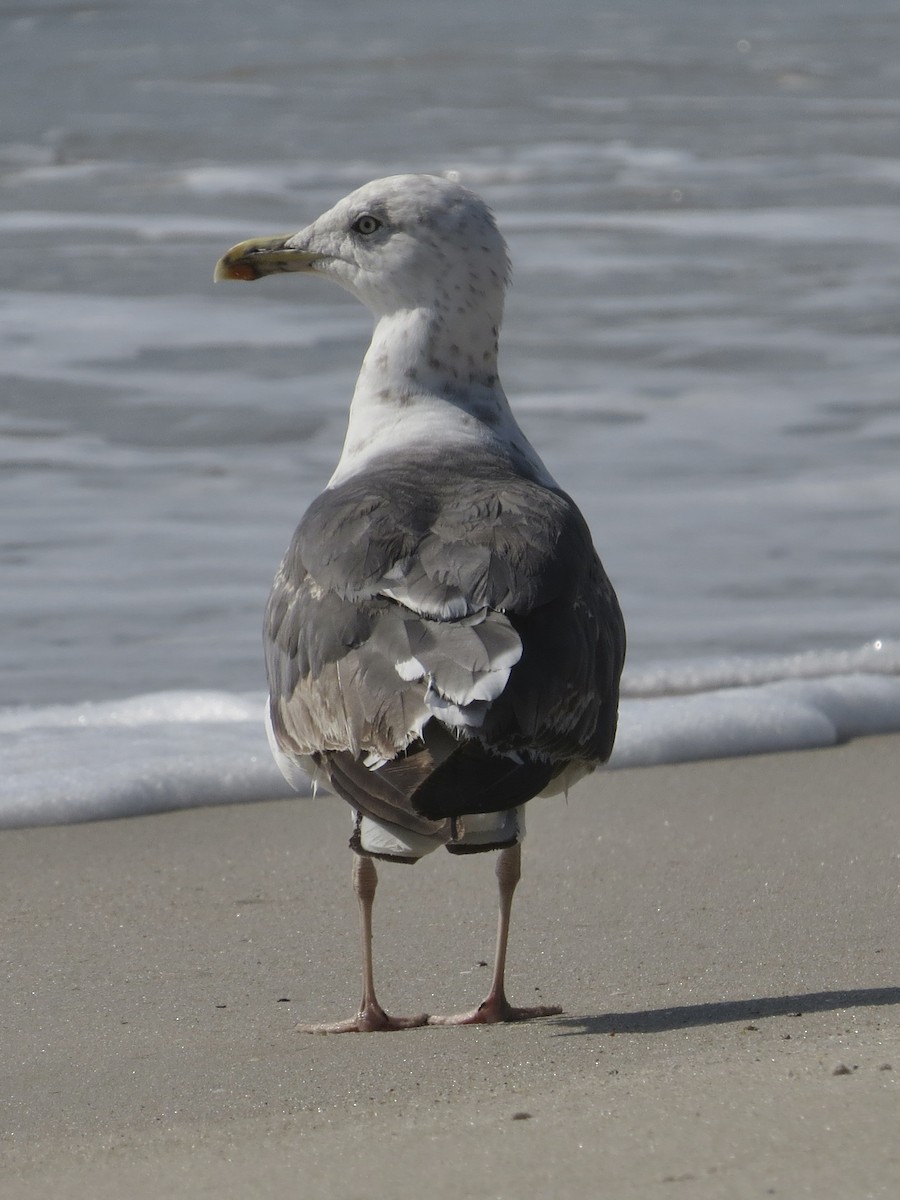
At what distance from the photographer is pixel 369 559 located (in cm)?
359

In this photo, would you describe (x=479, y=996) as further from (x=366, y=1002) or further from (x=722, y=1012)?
(x=722, y=1012)

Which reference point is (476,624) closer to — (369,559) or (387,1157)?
(369,559)

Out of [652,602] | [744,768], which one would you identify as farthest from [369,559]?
[652,602]

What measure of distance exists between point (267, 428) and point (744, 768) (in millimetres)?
4497

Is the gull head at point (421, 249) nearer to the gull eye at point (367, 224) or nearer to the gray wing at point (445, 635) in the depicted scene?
the gull eye at point (367, 224)

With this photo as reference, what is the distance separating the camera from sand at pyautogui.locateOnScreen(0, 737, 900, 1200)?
8.41 ft

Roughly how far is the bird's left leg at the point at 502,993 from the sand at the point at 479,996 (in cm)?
7

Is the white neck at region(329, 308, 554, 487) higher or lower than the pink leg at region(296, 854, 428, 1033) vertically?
higher

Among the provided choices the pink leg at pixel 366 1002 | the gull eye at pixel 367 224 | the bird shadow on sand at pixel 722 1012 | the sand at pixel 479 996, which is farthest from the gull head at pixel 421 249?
the bird shadow on sand at pixel 722 1012

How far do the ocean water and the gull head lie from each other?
4.55ft

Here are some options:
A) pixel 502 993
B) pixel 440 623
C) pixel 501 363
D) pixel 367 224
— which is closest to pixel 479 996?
pixel 502 993

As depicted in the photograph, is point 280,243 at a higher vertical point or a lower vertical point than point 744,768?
higher

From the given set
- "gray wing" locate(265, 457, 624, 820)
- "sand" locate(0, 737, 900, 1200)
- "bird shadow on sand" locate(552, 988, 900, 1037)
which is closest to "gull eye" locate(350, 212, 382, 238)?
"gray wing" locate(265, 457, 624, 820)

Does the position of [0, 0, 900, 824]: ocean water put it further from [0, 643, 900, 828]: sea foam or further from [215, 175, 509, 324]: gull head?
[215, 175, 509, 324]: gull head
